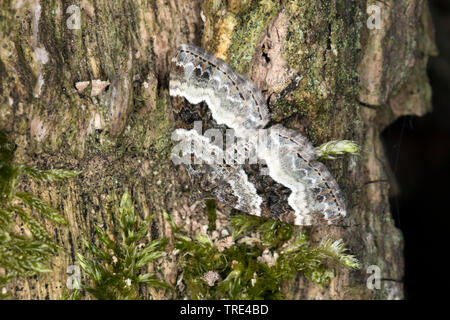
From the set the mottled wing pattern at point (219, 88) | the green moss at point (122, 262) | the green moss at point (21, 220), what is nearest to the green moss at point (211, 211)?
the green moss at point (122, 262)

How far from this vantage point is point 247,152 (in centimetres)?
217

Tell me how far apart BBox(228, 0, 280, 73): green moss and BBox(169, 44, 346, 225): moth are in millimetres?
87

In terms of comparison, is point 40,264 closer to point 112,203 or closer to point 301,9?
point 112,203

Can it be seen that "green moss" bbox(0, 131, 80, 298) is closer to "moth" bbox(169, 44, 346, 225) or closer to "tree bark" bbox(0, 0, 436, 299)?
"tree bark" bbox(0, 0, 436, 299)

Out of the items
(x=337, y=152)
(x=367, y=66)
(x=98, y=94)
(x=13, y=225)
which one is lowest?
(x=13, y=225)

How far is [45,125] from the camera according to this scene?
220 cm

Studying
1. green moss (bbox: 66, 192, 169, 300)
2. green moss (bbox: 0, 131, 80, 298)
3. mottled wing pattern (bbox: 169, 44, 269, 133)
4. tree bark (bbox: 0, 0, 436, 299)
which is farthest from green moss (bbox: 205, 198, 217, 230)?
green moss (bbox: 0, 131, 80, 298)

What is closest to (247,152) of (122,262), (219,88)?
(219,88)

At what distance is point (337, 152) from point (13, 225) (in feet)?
6.01

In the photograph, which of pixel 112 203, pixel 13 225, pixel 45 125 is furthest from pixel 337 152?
pixel 13 225

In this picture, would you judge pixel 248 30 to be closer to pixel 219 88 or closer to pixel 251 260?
pixel 219 88

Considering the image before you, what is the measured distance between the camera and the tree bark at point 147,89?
2.13 m

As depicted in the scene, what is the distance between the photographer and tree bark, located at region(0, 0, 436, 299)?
213 cm

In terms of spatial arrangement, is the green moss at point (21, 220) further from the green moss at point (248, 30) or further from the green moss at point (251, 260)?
the green moss at point (248, 30)
